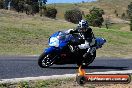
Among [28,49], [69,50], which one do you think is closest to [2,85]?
[69,50]

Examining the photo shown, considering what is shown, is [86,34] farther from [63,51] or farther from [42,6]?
[42,6]

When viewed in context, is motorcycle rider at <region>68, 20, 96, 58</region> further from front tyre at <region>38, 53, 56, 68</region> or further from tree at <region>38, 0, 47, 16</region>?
tree at <region>38, 0, 47, 16</region>

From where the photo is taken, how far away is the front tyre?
43.9 ft

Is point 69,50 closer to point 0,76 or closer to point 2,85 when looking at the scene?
point 0,76

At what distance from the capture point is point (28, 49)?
88.0 ft

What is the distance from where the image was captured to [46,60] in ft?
44.2

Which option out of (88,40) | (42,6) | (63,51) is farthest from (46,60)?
(42,6)

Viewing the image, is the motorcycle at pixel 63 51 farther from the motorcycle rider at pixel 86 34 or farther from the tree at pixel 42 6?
the tree at pixel 42 6

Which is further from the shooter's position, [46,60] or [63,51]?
[63,51]

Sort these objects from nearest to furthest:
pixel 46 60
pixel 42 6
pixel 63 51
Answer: pixel 46 60
pixel 63 51
pixel 42 6

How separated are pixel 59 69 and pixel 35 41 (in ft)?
59.9

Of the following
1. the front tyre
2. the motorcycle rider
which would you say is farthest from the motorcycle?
the motorcycle rider

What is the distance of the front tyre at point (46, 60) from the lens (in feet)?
43.9

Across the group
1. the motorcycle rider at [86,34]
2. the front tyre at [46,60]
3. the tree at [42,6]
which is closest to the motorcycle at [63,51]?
the front tyre at [46,60]
